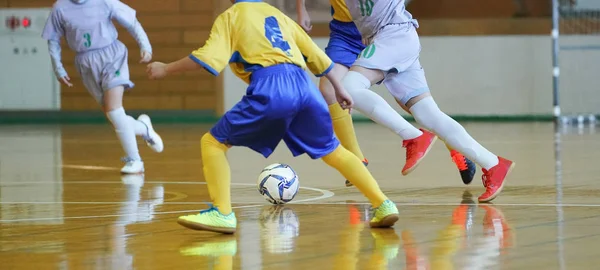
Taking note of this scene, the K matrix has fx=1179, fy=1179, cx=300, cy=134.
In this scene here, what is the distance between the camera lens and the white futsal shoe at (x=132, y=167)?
9016mm

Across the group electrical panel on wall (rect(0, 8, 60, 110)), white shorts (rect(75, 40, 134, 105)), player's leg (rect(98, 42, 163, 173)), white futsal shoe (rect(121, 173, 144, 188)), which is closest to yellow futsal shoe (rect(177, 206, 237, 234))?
white futsal shoe (rect(121, 173, 144, 188))

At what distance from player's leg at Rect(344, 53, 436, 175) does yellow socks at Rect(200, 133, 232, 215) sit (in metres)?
1.41

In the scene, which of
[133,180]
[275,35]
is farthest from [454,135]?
[133,180]

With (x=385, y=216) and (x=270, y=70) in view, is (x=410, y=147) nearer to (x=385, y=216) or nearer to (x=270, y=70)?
→ (x=385, y=216)

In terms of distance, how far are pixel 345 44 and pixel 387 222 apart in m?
2.15

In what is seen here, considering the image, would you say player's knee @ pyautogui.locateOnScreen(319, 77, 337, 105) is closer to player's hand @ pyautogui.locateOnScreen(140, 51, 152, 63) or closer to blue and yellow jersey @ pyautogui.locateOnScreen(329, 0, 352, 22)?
blue and yellow jersey @ pyautogui.locateOnScreen(329, 0, 352, 22)

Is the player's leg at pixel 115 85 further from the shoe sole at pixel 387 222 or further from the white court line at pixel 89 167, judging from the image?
the shoe sole at pixel 387 222

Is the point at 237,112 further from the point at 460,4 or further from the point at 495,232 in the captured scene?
the point at 460,4

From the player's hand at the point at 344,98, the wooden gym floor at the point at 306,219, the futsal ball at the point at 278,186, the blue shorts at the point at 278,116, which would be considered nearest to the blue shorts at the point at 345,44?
the wooden gym floor at the point at 306,219

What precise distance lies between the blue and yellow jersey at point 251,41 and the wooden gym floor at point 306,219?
0.76 m

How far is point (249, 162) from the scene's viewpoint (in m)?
9.98

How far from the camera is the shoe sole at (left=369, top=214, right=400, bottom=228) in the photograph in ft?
17.4

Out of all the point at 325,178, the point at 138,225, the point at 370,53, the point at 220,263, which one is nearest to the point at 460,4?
the point at 325,178

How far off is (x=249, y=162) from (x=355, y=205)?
367 cm
